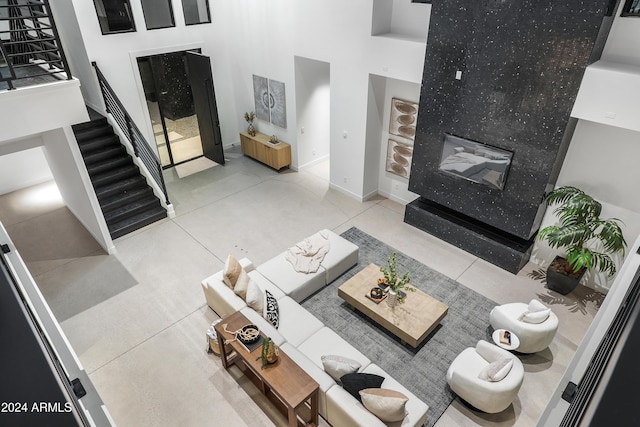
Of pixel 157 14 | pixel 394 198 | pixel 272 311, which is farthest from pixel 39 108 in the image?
pixel 394 198

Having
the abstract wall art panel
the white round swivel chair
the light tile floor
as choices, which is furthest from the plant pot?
the abstract wall art panel

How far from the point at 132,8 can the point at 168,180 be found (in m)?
3.57

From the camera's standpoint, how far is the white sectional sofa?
4.13 m

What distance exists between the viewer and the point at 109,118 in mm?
8094

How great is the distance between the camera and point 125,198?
778cm

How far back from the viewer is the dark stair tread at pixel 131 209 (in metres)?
7.54

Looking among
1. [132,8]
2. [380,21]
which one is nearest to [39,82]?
[132,8]

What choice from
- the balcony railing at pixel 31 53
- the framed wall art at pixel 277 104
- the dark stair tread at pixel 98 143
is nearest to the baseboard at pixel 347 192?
the framed wall art at pixel 277 104

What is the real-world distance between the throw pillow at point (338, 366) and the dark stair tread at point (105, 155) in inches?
243

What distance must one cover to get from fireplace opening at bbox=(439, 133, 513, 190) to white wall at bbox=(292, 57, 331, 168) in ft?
11.1

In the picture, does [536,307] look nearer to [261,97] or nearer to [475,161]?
[475,161]

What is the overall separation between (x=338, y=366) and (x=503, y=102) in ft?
14.2

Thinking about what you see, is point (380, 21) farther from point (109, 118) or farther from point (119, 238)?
point (119, 238)

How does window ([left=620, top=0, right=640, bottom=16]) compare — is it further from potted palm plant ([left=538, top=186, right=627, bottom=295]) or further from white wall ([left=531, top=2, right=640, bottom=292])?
potted palm plant ([left=538, top=186, right=627, bottom=295])
